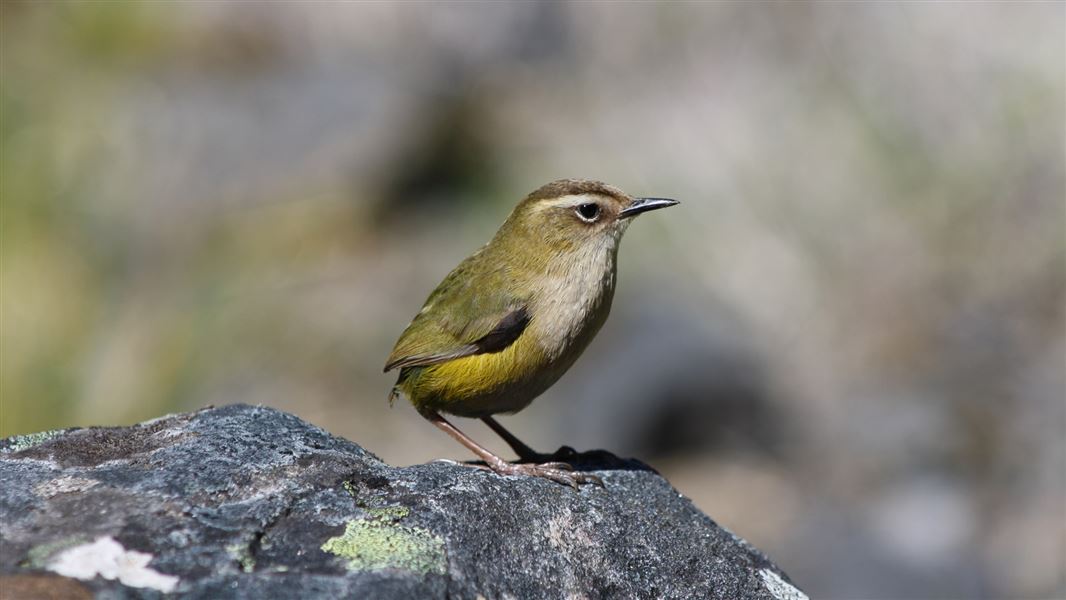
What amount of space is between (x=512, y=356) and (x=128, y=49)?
35.2 feet

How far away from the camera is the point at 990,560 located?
11.3 m

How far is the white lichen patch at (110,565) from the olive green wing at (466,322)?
2.68m

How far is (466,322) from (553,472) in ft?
3.86

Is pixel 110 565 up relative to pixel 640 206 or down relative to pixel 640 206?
down

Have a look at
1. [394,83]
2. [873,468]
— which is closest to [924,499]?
[873,468]

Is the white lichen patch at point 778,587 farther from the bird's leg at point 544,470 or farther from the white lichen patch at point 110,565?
the white lichen patch at point 110,565

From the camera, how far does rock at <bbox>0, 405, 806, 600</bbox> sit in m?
3.69

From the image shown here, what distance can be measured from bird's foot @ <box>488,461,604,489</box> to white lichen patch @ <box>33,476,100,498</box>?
1.75m

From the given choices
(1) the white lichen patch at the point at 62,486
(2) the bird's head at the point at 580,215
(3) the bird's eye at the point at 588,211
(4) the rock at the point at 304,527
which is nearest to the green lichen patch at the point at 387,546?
(4) the rock at the point at 304,527

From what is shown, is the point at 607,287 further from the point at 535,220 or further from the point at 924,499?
the point at 924,499

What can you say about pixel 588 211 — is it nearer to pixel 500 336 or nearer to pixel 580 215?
pixel 580 215

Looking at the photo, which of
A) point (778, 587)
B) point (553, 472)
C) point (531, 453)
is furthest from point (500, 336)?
point (778, 587)

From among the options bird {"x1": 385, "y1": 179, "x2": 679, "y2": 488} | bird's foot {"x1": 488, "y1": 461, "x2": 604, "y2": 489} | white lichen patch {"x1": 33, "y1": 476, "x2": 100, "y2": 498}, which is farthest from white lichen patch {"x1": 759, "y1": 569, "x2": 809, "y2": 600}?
white lichen patch {"x1": 33, "y1": 476, "x2": 100, "y2": 498}

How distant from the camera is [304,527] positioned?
3.99 meters
